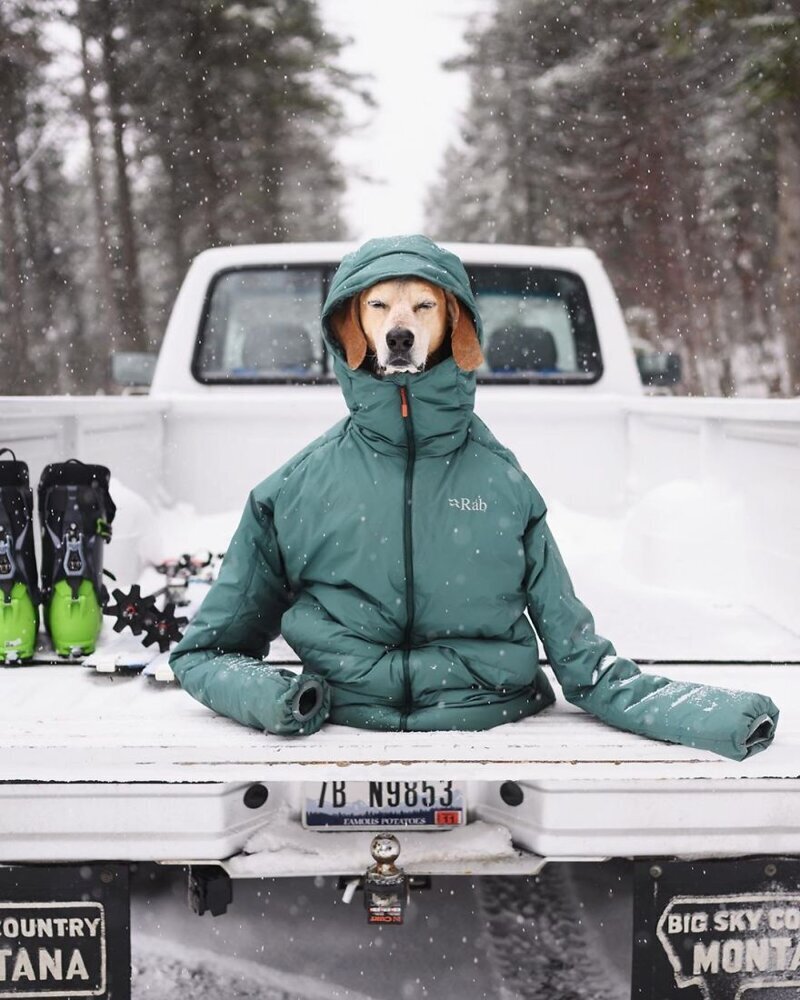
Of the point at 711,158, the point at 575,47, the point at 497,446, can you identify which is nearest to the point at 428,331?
the point at 497,446

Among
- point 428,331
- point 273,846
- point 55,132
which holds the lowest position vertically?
point 273,846

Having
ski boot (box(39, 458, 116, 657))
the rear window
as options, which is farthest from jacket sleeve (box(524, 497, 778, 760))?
the rear window

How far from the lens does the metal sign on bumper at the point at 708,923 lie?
1.79m

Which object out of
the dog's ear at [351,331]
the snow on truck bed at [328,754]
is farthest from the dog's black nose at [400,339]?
the snow on truck bed at [328,754]

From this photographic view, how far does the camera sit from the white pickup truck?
1726mm

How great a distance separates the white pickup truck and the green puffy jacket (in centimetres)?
9

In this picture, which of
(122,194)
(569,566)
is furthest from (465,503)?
(122,194)

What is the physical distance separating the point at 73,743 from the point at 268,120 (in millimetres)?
22300

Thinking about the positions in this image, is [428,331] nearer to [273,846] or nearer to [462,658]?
[462,658]

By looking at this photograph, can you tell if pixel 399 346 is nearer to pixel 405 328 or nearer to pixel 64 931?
pixel 405 328

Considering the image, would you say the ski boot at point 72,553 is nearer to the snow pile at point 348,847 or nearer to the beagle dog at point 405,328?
the snow pile at point 348,847

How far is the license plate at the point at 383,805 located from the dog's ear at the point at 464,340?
0.81 m

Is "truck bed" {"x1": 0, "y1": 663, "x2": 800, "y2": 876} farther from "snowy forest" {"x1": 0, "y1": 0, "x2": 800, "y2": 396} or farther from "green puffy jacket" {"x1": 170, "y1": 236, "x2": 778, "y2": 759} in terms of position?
"snowy forest" {"x1": 0, "y1": 0, "x2": 800, "y2": 396}

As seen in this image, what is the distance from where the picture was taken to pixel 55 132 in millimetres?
19516
